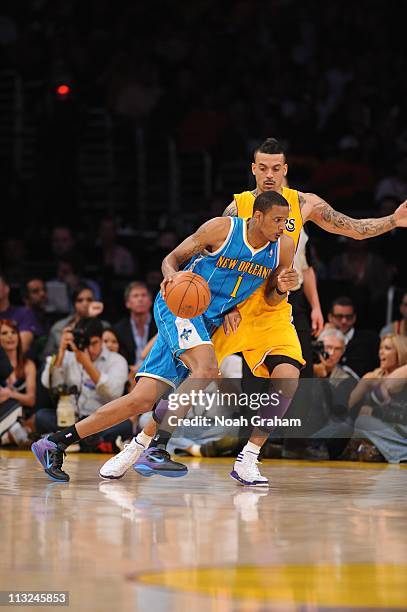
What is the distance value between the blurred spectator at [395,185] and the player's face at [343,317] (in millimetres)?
2335

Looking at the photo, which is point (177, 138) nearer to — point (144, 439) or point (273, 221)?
point (144, 439)

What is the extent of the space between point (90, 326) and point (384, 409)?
251 centimetres

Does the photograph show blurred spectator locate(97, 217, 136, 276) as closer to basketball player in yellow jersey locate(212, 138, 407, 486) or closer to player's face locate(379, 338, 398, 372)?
player's face locate(379, 338, 398, 372)

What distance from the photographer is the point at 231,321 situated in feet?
23.5

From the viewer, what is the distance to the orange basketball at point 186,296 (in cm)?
679

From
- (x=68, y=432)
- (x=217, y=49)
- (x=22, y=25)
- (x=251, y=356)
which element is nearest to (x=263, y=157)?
(x=251, y=356)

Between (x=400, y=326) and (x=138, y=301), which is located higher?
(x=138, y=301)

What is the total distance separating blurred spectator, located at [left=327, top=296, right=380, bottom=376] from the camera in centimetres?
1020

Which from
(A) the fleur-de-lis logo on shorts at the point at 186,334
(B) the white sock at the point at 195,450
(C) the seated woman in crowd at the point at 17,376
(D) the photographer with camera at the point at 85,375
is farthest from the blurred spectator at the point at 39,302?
(A) the fleur-de-lis logo on shorts at the point at 186,334

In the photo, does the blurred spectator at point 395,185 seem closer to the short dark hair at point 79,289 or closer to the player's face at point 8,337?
the short dark hair at point 79,289

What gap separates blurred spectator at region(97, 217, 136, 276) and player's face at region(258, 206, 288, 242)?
5.97 meters

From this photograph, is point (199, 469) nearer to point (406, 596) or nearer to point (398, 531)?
point (398, 531)

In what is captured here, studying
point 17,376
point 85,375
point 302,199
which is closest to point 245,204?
point 302,199

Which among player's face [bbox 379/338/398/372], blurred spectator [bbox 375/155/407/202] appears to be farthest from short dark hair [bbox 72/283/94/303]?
blurred spectator [bbox 375/155/407/202]
